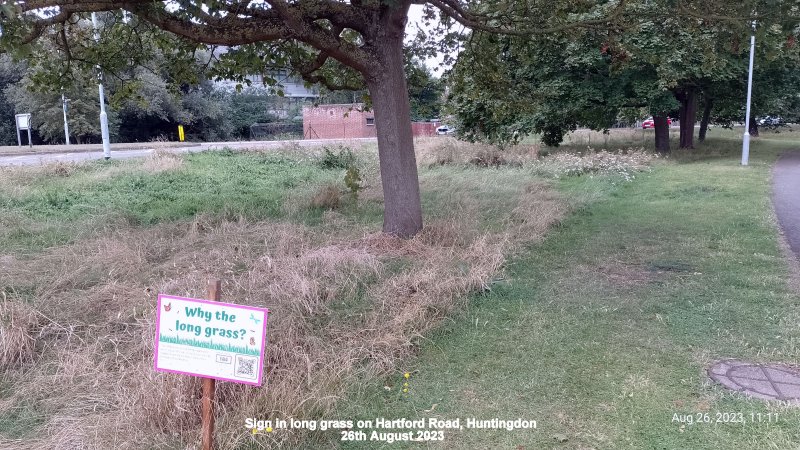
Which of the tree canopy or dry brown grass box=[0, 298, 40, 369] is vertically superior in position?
the tree canopy

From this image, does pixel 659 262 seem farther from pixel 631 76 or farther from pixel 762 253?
pixel 631 76

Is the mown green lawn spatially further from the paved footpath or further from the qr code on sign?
the qr code on sign

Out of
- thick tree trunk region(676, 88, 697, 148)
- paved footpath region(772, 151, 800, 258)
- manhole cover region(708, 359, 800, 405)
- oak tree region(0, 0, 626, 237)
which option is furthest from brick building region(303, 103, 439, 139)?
manhole cover region(708, 359, 800, 405)

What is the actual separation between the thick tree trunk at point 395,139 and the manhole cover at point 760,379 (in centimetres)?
423

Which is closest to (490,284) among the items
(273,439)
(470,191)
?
(273,439)

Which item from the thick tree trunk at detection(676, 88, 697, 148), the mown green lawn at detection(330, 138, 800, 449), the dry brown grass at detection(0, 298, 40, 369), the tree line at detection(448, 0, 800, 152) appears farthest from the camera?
the thick tree trunk at detection(676, 88, 697, 148)

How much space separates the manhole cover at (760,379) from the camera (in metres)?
3.96

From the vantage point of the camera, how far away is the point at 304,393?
3.81 m

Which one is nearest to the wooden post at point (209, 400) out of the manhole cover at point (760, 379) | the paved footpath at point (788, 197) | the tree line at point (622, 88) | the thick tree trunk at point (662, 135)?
the manhole cover at point (760, 379)

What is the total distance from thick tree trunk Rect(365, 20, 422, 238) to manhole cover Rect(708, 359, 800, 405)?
13.9 feet

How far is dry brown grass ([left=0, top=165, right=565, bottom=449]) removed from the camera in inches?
143

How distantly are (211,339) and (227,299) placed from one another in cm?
210

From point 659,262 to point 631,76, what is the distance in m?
14.8

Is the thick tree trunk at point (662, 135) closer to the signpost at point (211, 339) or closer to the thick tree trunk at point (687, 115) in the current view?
the thick tree trunk at point (687, 115)
